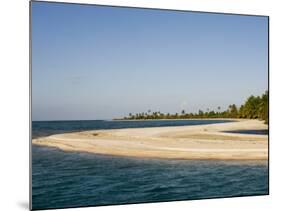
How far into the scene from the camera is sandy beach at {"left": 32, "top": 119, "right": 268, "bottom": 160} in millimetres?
4738

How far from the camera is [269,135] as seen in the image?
17.1 ft

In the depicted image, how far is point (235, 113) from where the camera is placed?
5.11m

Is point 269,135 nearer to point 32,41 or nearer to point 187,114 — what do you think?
point 187,114

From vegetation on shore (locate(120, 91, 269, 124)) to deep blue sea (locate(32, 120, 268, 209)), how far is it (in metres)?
0.06

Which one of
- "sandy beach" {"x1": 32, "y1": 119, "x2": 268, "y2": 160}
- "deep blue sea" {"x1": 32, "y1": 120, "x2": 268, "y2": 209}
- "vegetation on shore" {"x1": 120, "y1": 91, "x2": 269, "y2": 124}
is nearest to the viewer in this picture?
"deep blue sea" {"x1": 32, "y1": 120, "x2": 268, "y2": 209}

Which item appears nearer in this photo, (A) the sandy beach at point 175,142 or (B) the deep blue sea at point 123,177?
(B) the deep blue sea at point 123,177

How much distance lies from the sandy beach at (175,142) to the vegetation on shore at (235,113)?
8cm

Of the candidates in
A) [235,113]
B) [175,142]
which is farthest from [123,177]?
[235,113]

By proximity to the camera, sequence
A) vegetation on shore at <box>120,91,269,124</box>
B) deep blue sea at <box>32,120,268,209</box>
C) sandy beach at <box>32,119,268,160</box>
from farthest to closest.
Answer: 1. vegetation on shore at <box>120,91,269,124</box>
2. sandy beach at <box>32,119,268,160</box>
3. deep blue sea at <box>32,120,268,209</box>

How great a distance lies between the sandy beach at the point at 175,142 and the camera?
4.74 m

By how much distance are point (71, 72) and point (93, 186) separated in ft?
3.35

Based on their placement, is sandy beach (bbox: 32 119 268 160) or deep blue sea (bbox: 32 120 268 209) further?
sandy beach (bbox: 32 119 268 160)

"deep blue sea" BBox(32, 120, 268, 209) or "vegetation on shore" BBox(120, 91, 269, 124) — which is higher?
"vegetation on shore" BBox(120, 91, 269, 124)

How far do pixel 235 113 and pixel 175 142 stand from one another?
648 millimetres
